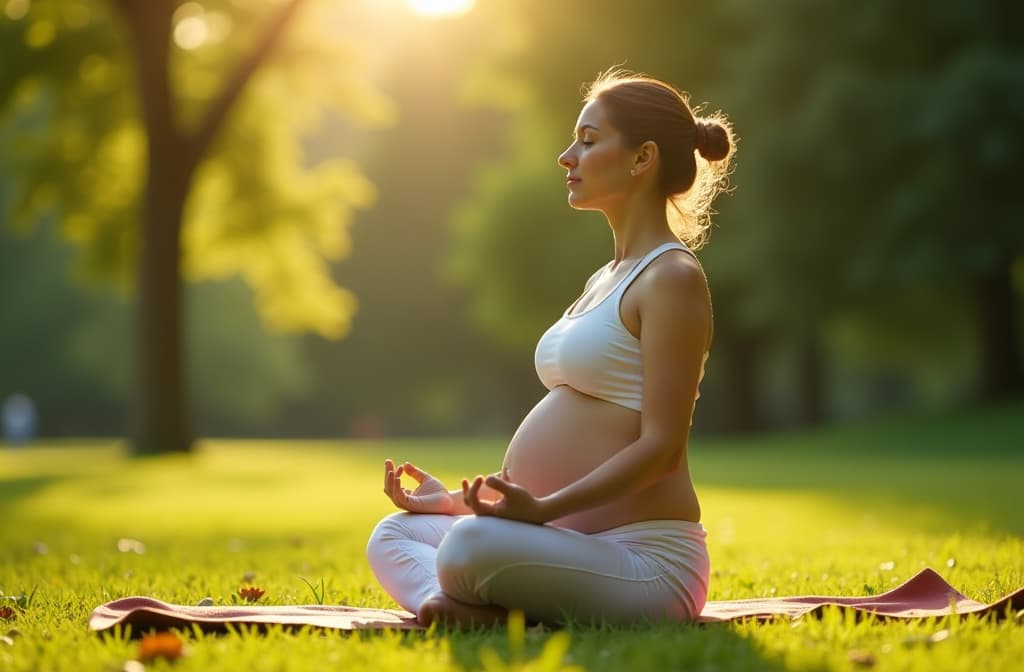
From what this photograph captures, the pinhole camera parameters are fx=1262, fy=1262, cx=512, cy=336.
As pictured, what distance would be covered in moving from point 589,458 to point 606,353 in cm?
36

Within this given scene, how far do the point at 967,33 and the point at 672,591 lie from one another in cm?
2318

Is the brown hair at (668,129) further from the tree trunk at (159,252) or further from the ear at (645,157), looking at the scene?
the tree trunk at (159,252)

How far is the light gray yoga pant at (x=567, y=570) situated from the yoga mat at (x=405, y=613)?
170mm

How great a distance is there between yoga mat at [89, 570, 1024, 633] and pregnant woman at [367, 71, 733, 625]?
0.52ft

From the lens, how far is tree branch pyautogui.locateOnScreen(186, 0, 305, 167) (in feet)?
68.9

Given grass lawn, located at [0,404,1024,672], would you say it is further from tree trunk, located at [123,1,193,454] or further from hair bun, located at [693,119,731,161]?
hair bun, located at [693,119,731,161]

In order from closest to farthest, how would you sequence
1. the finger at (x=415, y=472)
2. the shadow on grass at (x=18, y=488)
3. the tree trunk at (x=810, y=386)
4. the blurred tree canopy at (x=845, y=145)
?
the finger at (x=415, y=472) < the shadow on grass at (x=18, y=488) < the blurred tree canopy at (x=845, y=145) < the tree trunk at (x=810, y=386)

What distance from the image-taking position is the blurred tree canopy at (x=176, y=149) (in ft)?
68.8

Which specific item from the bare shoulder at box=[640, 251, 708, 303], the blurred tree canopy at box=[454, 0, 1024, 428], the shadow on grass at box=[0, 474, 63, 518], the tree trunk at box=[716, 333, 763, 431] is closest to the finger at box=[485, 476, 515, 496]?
the bare shoulder at box=[640, 251, 708, 303]

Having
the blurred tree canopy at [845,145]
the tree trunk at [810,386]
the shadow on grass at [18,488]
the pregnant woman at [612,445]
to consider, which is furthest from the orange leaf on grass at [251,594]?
the tree trunk at [810,386]

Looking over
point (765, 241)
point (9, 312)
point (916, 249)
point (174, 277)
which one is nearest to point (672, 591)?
point (174, 277)

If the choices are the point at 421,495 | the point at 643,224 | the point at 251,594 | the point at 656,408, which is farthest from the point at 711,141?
the point at 251,594

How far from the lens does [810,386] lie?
35.8 metres

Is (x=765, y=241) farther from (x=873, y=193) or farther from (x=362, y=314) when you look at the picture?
(x=362, y=314)
